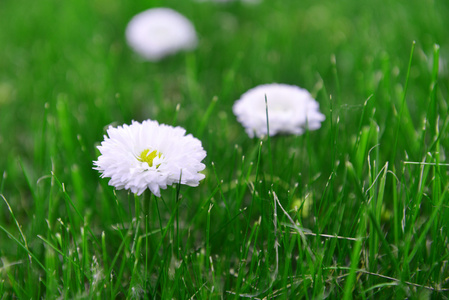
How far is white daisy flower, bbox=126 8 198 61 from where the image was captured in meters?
1.72

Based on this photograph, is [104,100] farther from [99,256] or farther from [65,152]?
[99,256]

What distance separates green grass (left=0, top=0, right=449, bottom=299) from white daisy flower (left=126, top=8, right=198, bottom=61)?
75 millimetres

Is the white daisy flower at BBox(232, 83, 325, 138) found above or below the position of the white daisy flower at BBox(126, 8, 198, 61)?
below

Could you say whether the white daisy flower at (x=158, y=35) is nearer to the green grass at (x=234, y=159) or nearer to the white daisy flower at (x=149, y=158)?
the green grass at (x=234, y=159)

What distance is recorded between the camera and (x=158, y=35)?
1.75 meters

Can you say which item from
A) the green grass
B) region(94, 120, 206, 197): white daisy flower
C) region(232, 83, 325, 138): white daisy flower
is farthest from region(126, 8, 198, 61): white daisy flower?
region(94, 120, 206, 197): white daisy flower

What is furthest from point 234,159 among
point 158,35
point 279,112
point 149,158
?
point 158,35

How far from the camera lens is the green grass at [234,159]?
2.67 ft

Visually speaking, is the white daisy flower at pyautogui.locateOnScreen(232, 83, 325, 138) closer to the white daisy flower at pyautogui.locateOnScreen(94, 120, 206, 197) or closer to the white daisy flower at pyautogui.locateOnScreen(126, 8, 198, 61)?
the white daisy flower at pyautogui.locateOnScreen(94, 120, 206, 197)

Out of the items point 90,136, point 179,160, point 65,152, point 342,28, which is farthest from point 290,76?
point 179,160

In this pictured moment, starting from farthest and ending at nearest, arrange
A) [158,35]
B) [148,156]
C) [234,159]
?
[158,35] < [234,159] < [148,156]

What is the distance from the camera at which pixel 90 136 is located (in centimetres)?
133

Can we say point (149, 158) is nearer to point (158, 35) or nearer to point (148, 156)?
point (148, 156)

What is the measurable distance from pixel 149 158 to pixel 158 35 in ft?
3.38
